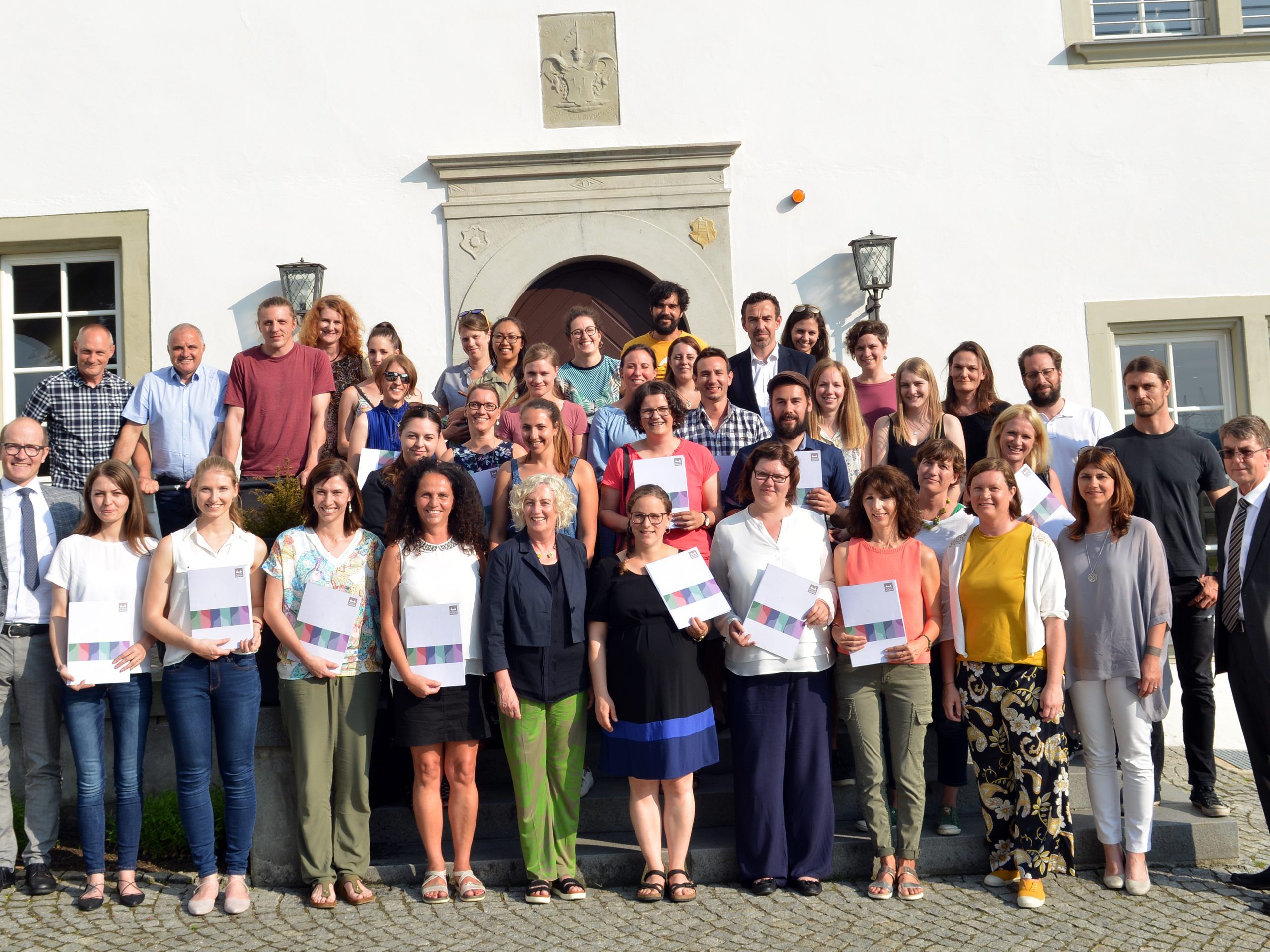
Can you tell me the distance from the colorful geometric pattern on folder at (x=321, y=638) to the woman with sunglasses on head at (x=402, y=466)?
575 millimetres

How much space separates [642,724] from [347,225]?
4.86 meters

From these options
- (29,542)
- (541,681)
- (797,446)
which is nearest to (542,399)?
(797,446)

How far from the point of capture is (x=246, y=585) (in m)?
4.71

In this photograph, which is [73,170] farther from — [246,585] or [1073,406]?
[1073,406]

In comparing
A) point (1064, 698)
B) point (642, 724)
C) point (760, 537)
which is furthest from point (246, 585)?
point (1064, 698)

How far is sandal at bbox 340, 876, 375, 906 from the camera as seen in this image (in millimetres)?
4684

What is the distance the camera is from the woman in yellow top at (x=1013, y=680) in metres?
4.65

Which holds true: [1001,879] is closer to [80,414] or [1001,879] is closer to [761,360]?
[761,360]

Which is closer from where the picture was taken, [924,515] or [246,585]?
[246,585]

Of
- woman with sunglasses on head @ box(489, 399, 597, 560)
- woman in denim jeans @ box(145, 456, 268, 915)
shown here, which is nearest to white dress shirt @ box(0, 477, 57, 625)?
woman in denim jeans @ box(145, 456, 268, 915)

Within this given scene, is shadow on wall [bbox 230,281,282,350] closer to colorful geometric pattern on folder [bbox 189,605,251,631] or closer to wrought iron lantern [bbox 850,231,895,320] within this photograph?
colorful geometric pattern on folder [bbox 189,605,251,631]

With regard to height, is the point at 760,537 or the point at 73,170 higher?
the point at 73,170

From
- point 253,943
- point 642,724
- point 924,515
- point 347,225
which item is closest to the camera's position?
point 253,943

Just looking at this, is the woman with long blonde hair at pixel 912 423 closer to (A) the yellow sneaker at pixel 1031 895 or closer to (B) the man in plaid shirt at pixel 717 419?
(B) the man in plaid shirt at pixel 717 419
